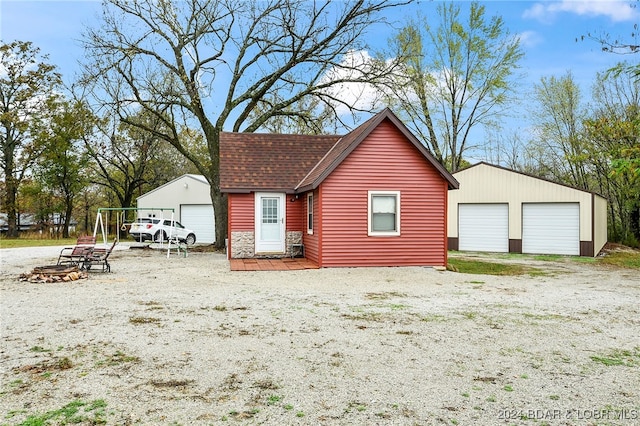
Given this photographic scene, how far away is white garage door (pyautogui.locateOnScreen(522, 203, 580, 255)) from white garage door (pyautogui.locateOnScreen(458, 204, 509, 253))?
90cm

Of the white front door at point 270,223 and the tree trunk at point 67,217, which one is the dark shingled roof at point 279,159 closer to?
the white front door at point 270,223

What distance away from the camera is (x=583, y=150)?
101ft

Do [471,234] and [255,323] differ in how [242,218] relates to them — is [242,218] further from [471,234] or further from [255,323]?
[471,234]

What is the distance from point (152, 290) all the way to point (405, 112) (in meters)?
24.2

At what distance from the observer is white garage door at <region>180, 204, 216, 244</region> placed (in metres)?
29.0

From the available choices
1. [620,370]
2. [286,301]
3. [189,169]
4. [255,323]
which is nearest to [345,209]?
[286,301]

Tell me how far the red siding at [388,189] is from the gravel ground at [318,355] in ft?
11.7

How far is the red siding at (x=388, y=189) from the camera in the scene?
14.2 meters

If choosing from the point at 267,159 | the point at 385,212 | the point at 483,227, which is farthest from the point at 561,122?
the point at 267,159

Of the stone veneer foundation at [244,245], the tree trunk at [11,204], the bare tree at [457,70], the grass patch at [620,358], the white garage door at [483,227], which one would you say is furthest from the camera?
the tree trunk at [11,204]

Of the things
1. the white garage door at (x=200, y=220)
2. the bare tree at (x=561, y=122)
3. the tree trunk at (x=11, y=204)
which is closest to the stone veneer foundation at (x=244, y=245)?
the white garage door at (x=200, y=220)

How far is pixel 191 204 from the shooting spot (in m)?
29.7

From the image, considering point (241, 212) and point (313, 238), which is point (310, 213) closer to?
point (313, 238)

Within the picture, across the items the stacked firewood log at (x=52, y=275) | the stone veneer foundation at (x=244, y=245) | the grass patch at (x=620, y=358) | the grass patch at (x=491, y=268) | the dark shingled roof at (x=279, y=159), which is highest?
the dark shingled roof at (x=279, y=159)
